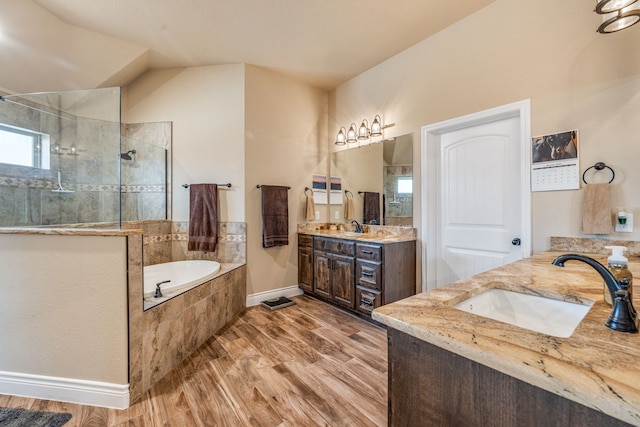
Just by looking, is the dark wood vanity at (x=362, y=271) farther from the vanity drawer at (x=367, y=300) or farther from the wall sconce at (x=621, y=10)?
the wall sconce at (x=621, y=10)

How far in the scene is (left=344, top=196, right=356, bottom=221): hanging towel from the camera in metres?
3.71

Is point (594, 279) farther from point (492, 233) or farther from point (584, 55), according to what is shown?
point (584, 55)

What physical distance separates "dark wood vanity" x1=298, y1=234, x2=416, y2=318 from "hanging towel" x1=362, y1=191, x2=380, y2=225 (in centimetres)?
61

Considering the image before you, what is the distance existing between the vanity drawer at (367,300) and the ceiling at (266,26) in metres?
2.58

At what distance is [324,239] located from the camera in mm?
3275

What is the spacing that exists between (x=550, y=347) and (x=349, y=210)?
3142mm

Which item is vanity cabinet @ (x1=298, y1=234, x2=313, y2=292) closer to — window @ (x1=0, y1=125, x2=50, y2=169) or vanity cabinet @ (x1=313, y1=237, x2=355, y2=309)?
vanity cabinet @ (x1=313, y1=237, x2=355, y2=309)

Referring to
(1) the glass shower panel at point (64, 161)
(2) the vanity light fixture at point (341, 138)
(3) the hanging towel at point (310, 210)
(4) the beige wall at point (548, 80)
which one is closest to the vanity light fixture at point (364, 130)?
(2) the vanity light fixture at point (341, 138)

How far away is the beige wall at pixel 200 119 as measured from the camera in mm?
3262

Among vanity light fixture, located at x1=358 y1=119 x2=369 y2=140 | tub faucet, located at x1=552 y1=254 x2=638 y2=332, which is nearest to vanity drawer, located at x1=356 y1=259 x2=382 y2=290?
vanity light fixture, located at x1=358 y1=119 x2=369 y2=140

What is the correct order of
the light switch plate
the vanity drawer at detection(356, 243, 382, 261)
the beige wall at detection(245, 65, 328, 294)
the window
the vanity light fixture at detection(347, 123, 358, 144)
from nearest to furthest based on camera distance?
the light switch plate
the window
the vanity drawer at detection(356, 243, 382, 261)
the beige wall at detection(245, 65, 328, 294)
the vanity light fixture at detection(347, 123, 358, 144)

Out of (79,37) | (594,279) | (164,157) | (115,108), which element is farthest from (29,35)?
(594,279)

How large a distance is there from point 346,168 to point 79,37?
10.4 ft

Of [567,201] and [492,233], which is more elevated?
[567,201]
